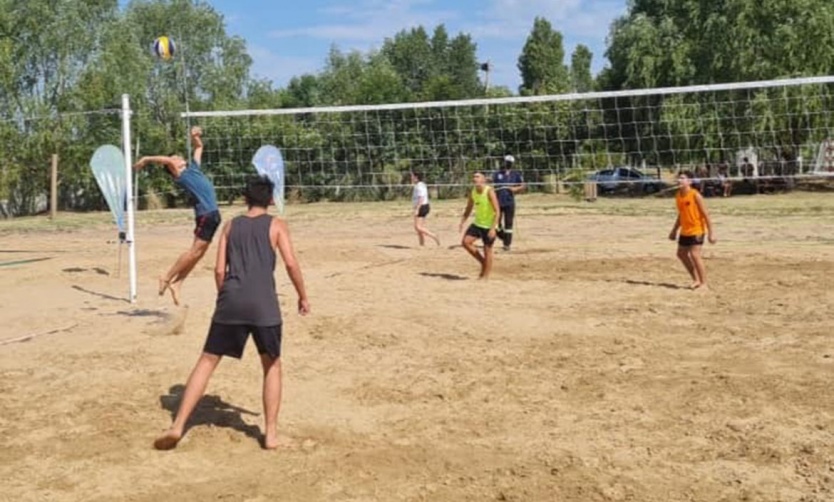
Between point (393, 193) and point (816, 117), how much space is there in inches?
517

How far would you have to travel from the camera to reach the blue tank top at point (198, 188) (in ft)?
30.1

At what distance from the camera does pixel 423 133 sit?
84.8 feet

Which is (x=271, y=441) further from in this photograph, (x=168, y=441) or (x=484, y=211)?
(x=484, y=211)

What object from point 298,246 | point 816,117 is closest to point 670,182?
point 816,117

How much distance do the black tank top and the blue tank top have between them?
13.2ft

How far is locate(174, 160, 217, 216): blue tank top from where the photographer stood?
9.19 m

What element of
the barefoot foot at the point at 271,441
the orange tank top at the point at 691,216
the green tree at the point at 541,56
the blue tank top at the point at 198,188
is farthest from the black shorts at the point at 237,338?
the green tree at the point at 541,56

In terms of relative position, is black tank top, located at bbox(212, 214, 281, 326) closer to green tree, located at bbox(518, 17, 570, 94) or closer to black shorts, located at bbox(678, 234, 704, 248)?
black shorts, located at bbox(678, 234, 704, 248)

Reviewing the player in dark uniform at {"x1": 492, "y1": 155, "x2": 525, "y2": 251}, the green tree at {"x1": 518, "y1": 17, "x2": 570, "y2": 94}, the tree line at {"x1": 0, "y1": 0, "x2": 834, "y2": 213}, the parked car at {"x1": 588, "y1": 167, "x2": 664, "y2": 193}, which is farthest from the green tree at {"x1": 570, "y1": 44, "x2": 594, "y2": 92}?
the player in dark uniform at {"x1": 492, "y1": 155, "x2": 525, "y2": 251}

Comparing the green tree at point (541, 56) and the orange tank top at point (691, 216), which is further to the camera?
the green tree at point (541, 56)

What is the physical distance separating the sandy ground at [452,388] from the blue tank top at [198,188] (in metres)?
0.98

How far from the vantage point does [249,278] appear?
519 centimetres

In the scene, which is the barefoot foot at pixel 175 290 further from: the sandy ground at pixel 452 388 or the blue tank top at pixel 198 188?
the blue tank top at pixel 198 188

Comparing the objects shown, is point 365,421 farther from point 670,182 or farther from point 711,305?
point 670,182
